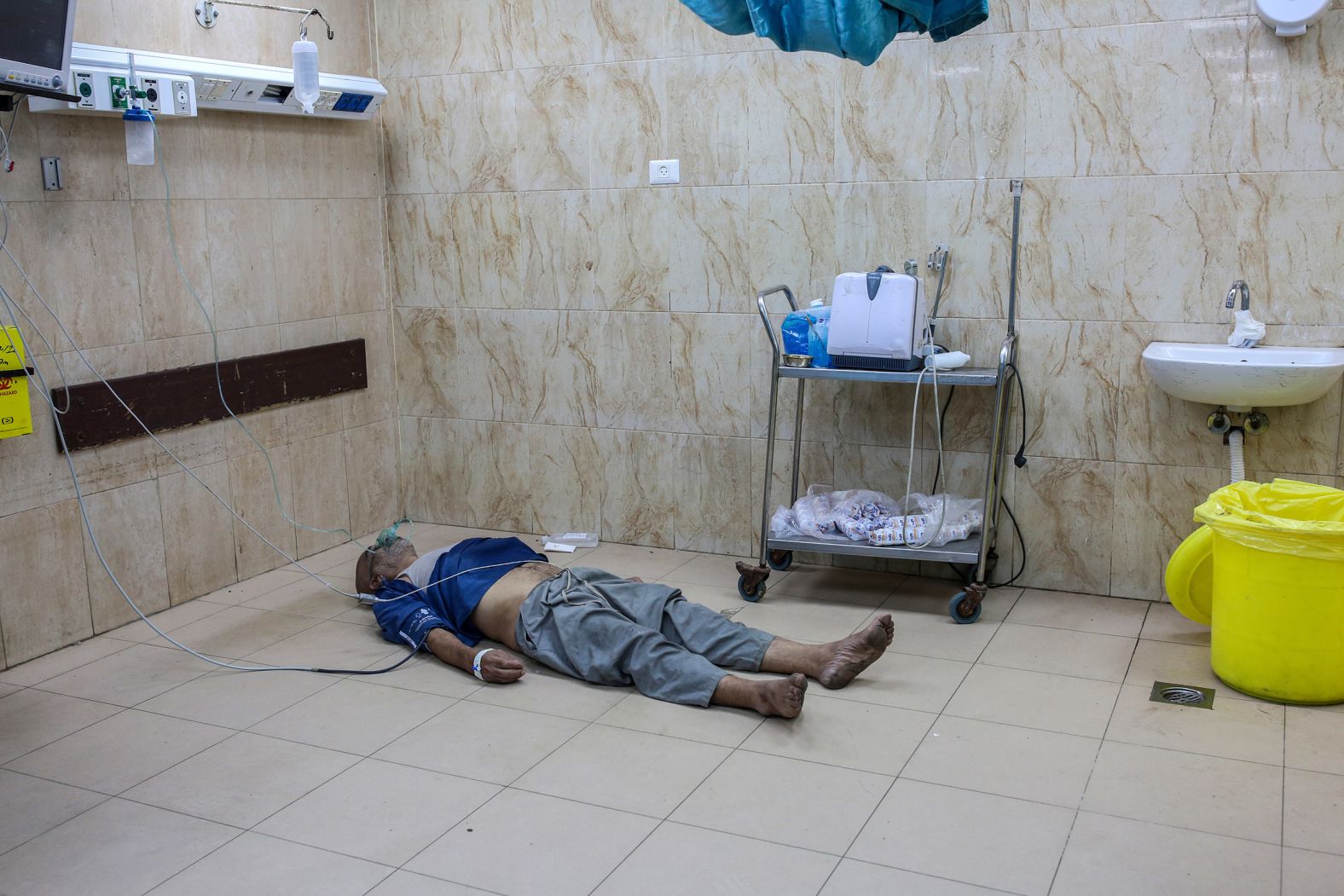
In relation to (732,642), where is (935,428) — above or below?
above

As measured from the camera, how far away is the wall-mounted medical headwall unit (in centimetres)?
340

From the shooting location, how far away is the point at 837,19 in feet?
8.86

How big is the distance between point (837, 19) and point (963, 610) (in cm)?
189

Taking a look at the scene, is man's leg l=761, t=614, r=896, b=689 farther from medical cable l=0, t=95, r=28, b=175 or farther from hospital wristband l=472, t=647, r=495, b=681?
medical cable l=0, t=95, r=28, b=175

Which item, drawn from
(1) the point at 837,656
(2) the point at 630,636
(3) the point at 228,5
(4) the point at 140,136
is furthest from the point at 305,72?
(1) the point at 837,656

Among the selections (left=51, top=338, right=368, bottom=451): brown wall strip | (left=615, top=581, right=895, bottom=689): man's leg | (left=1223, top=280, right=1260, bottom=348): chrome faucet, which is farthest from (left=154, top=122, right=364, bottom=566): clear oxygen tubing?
(left=1223, top=280, right=1260, bottom=348): chrome faucet

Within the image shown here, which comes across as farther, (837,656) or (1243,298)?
(1243,298)

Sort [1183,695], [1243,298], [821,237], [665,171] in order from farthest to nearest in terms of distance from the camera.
A: 1. [665,171]
2. [821,237]
3. [1243,298]
4. [1183,695]

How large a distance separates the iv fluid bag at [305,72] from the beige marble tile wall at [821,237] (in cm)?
69

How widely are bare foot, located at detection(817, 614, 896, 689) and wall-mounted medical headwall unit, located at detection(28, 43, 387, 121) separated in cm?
258

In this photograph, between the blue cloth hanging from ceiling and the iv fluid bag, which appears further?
the iv fluid bag

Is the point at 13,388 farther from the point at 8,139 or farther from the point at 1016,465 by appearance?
the point at 1016,465

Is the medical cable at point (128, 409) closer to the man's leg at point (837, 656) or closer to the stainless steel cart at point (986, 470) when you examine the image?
the stainless steel cart at point (986, 470)

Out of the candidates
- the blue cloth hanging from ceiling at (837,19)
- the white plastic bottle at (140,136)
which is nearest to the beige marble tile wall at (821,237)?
the blue cloth hanging from ceiling at (837,19)
